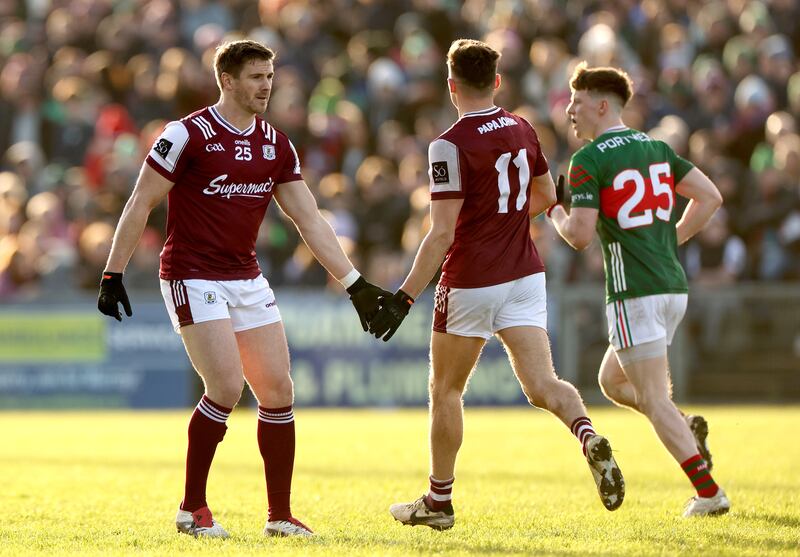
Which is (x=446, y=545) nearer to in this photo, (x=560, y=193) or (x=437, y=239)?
(x=437, y=239)

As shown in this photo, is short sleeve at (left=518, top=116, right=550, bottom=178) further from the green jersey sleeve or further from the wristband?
the wristband

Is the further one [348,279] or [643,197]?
[643,197]

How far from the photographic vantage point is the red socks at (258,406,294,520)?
26.3ft

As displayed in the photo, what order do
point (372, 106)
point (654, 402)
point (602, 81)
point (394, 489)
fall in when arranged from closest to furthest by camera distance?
point (654, 402) → point (602, 81) → point (394, 489) → point (372, 106)

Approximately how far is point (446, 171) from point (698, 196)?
1.81m

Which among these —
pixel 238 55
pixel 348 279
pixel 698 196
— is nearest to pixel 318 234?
pixel 348 279

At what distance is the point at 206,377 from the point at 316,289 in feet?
37.6

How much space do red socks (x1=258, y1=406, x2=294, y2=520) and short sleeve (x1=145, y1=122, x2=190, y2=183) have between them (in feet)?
4.61

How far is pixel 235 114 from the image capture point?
7.98 metres

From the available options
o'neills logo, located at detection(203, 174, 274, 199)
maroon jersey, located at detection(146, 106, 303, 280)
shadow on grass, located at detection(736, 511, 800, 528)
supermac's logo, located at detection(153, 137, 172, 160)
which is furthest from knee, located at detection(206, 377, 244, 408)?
shadow on grass, located at detection(736, 511, 800, 528)

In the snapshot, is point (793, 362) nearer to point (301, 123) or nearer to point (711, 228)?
point (711, 228)

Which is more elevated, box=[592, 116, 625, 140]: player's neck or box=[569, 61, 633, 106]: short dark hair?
box=[569, 61, 633, 106]: short dark hair

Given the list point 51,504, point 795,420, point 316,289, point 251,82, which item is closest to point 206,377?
point 251,82

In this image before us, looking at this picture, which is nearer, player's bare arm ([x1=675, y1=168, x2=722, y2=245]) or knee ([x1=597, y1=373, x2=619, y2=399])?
player's bare arm ([x1=675, y1=168, x2=722, y2=245])
